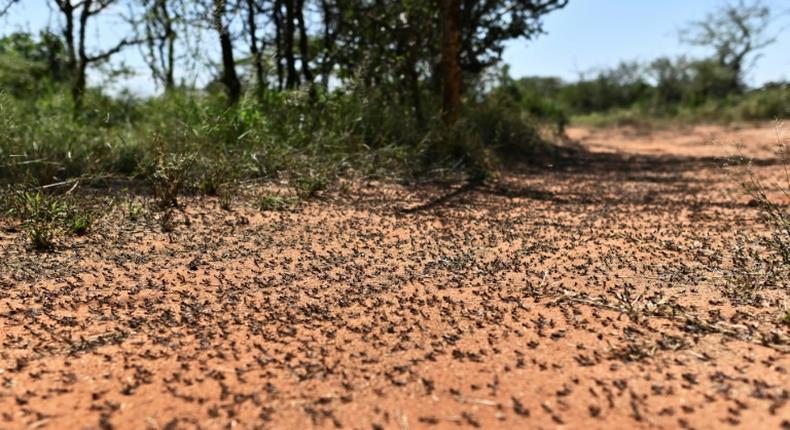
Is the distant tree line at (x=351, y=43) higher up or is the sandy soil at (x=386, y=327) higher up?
the distant tree line at (x=351, y=43)

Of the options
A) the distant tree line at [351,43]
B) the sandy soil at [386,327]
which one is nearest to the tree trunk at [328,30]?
the distant tree line at [351,43]

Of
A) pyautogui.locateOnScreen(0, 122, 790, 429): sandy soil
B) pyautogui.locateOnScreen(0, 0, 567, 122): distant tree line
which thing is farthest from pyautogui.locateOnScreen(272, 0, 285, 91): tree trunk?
pyautogui.locateOnScreen(0, 122, 790, 429): sandy soil

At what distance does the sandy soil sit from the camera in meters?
1.94

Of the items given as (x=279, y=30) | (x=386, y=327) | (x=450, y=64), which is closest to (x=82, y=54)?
(x=279, y=30)

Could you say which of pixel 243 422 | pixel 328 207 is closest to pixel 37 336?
pixel 243 422

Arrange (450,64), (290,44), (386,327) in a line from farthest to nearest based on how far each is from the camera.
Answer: (290,44), (450,64), (386,327)

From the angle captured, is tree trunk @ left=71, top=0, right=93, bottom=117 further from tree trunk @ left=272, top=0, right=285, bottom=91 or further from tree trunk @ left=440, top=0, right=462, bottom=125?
tree trunk @ left=440, top=0, right=462, bottom=125

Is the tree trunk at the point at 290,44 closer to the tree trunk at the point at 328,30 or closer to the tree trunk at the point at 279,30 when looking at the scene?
the tree trunk at the point at 279,30

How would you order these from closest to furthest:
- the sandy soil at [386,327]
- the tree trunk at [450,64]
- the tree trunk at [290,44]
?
the sandy soil at [386,327] → the tree trunk at [450,64] → the tree trunk at [290,44]

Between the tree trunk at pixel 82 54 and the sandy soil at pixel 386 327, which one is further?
the tree trunk at pixel 82 54

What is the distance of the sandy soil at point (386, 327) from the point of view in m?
1.94

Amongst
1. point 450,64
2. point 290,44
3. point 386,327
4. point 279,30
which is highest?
point 279,30

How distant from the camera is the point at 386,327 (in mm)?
2633

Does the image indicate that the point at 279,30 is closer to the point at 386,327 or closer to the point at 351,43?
the point at 351,43
